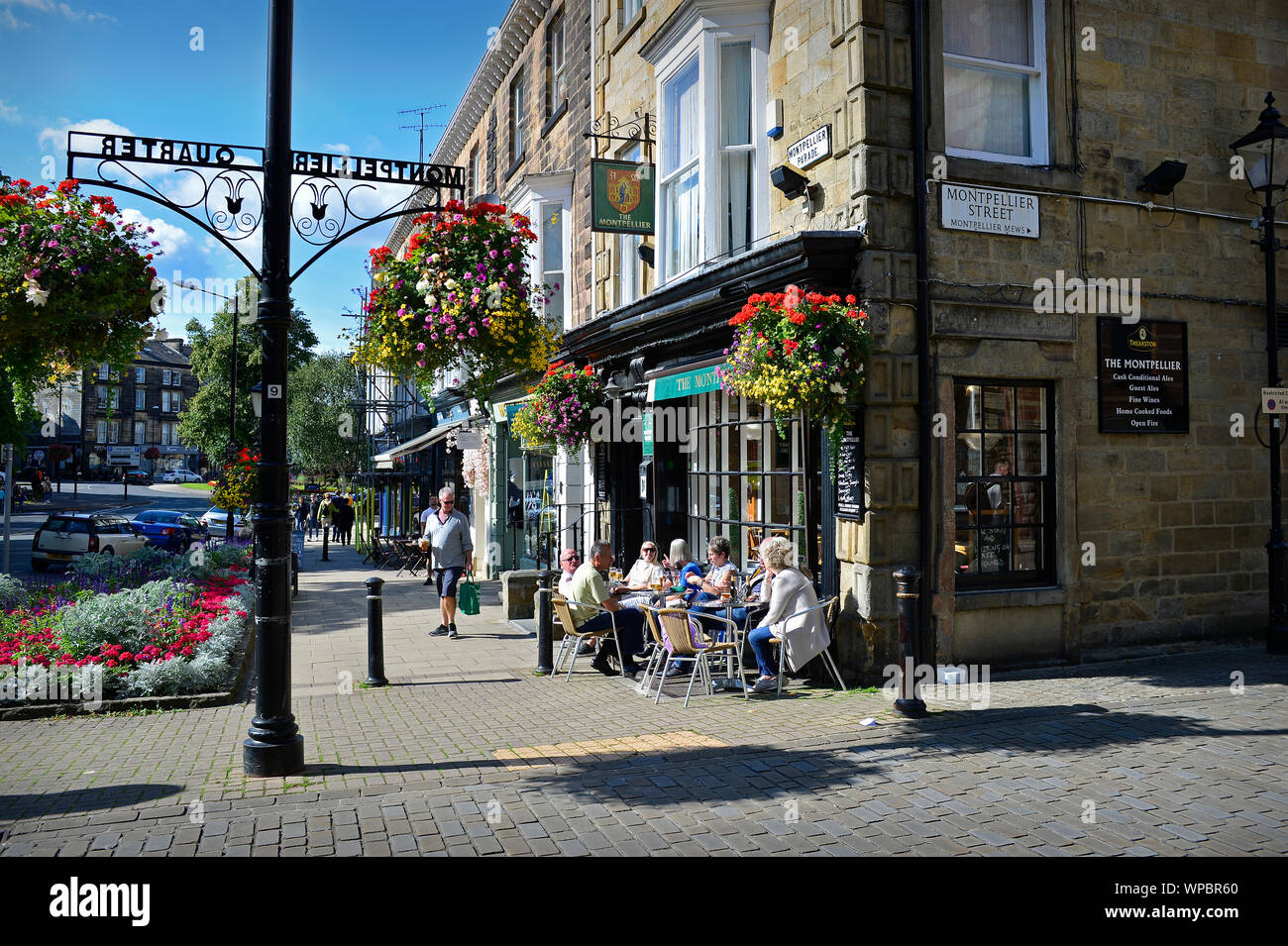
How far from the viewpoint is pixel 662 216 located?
12219mm

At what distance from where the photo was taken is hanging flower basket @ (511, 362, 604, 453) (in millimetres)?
13352

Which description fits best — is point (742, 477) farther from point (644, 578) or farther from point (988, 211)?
point (988, 211)

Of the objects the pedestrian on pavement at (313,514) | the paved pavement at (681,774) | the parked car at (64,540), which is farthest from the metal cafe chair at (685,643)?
A: the pedestrian on pavement at (313,514)

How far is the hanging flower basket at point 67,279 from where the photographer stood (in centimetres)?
704

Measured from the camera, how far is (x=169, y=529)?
92.3ft

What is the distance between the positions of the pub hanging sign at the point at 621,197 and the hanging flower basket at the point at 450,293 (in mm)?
3559

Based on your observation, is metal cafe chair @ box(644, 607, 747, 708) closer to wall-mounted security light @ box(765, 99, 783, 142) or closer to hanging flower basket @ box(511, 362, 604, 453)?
wall-mounted security light @ box(765, 99, 783, 142)

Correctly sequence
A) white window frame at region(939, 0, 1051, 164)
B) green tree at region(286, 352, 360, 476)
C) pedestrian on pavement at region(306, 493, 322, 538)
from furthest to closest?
pedestrian on pavement at region(306, 493, 322, 538), green tree at region(286, 352, 360, 476), white window frame at region(939, 0, 1051, 164)

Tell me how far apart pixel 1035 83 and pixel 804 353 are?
4.29 meters

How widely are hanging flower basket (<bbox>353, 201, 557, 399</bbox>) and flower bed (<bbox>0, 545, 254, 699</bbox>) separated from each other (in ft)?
10.6

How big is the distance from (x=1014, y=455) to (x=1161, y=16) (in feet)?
16.5

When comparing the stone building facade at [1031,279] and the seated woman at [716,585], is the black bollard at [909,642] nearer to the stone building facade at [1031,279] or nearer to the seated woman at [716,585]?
the stone building facade at [1031,279]

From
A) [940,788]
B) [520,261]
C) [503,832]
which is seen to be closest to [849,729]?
[940,788]

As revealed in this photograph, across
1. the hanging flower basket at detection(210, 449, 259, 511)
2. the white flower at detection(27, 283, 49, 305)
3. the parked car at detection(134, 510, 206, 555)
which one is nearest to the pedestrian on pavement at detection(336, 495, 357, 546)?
the parked car at detection(134, 510, 206, 555)
